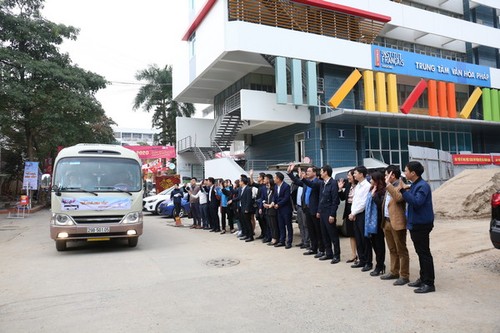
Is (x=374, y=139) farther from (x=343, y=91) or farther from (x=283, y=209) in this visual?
(x=283, y=209)

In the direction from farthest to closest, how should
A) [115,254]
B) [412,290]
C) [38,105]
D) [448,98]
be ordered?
[448,98]
[38,105]
[115,254]
[412,290]

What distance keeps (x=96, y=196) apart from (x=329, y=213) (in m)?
5.29

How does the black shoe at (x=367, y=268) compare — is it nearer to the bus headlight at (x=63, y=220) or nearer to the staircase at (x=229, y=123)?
the bus headlight at (x=63, y=220)

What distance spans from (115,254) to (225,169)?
42.9 ft

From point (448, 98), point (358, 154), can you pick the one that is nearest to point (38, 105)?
point (358, 154)

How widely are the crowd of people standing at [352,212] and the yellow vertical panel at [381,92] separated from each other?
13.9m

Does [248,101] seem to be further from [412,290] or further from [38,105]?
[412,290]

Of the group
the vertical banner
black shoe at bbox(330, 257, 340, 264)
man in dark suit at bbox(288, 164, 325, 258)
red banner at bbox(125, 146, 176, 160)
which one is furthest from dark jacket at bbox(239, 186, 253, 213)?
red banner at bbox(125, 146, 176, 160)

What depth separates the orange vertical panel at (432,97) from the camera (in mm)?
23750

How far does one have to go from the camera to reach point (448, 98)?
81.8 feet

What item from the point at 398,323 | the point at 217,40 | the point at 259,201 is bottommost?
the point at 398,323

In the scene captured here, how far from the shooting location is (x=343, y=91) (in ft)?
70.7

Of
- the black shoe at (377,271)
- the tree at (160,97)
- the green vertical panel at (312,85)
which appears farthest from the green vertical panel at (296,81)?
the tree at (160,97)

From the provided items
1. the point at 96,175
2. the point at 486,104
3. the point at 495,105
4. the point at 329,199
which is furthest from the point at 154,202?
the point at 495,105
